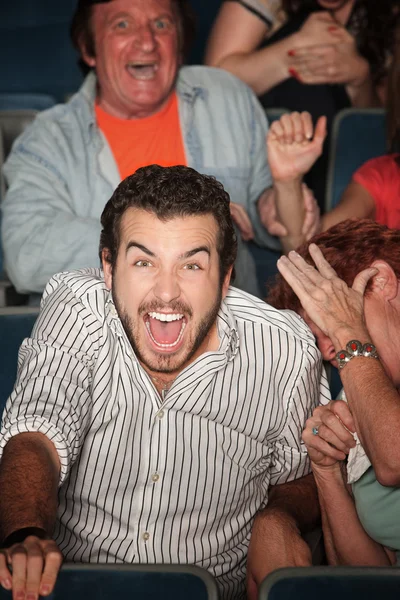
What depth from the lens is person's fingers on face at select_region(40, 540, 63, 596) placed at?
106 cm

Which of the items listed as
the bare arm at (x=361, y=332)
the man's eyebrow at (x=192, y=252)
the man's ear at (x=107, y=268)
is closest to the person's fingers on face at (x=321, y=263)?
the bare arm at (x=361, y=332)

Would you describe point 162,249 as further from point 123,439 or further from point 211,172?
point 211,172

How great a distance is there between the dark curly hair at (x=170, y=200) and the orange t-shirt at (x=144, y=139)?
2.70 ft

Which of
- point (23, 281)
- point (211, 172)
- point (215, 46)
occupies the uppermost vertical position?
point (215, 46)

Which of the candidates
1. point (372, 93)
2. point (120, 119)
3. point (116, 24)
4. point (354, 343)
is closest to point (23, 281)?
point (120, 119)

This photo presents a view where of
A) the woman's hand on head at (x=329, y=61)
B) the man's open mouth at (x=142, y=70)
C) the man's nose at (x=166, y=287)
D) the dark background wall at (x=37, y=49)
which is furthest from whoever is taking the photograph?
the dark background wall at (x=37, y=49)

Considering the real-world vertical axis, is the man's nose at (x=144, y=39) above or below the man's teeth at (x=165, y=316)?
above

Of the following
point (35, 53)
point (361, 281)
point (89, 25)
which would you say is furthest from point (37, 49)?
point (361, 281)

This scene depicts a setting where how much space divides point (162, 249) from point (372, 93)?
146cm

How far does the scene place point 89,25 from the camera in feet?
7.94

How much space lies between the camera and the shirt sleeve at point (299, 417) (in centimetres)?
151

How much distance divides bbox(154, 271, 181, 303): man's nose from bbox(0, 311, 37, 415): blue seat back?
0.35m

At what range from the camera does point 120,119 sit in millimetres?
2373

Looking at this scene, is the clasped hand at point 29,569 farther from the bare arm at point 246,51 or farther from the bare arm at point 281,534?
the bare arm at point 246,51
